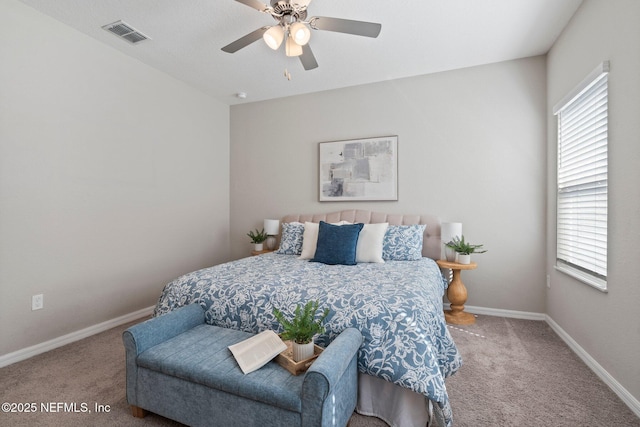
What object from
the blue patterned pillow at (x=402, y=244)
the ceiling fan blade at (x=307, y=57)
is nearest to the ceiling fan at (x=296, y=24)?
the ceiling fan blade at (x=307, y=57)

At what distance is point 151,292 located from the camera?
11.5 feet

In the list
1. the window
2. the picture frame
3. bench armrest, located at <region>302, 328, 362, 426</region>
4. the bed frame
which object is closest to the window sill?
the window

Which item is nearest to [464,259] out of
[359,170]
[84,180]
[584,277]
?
[584,277]

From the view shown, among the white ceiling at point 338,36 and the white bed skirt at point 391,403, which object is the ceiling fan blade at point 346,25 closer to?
the white ceiling at point 338,36

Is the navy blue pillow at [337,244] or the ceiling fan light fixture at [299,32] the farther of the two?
the navy blue pillow at [337,244]

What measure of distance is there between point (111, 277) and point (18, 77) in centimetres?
187

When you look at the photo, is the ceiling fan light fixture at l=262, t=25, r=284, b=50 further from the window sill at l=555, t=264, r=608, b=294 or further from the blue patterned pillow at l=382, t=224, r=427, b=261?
the window sill at l=555, t=264, r=608, b=294

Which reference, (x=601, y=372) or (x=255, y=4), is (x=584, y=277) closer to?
(x=601, y=372)

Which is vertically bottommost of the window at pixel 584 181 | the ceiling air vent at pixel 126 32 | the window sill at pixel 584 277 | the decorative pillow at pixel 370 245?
the window sill at pixel 584 277

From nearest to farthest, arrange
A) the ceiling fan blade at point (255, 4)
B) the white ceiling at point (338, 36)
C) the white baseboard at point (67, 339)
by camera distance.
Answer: the ceiling fan blade at point (255, 4) → the white baseboard at point (67, 339) → the white ceiling at point (338, 36)

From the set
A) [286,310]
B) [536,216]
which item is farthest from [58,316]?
[536,216]

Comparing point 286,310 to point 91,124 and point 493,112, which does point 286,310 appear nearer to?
point 91,124

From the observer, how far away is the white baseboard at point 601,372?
5.86 feet

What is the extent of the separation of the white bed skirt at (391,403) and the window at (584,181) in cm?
160
